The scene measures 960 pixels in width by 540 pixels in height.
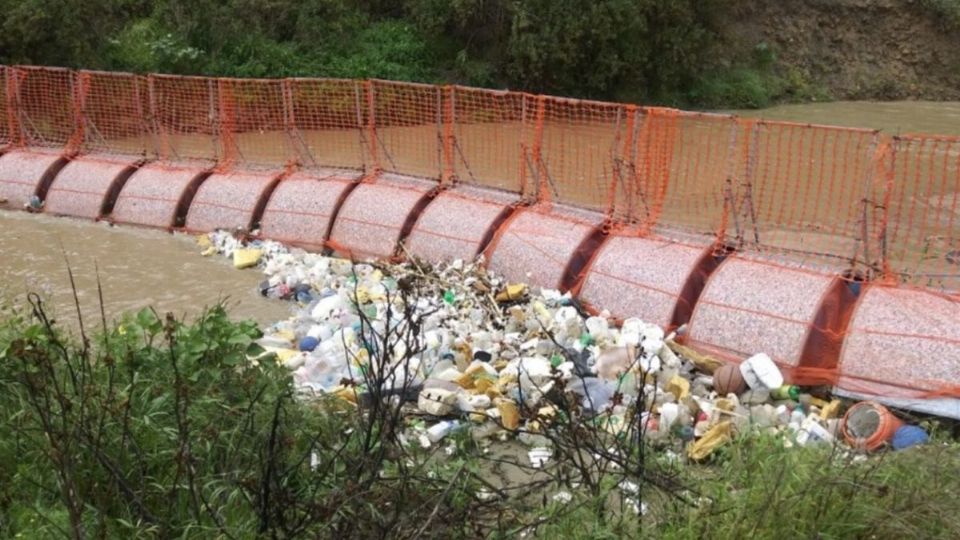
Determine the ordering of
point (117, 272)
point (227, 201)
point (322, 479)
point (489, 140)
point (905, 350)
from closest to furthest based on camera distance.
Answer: point (322, 479), point (905, 350), point (117, 272), point (227, 201), point (489, 140)

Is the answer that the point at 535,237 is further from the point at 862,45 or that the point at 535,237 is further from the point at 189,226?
the point at 862,45

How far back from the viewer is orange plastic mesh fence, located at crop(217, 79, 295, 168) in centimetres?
1006

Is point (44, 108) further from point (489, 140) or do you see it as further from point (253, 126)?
point (489, 140)

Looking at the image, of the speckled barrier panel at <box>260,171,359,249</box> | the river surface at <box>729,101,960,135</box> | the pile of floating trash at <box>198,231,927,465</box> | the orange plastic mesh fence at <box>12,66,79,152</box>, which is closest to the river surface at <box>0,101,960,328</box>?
the pile of floating trash at <box>198,231,927,465</box>

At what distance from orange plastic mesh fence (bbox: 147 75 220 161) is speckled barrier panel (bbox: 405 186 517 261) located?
10.7 feet

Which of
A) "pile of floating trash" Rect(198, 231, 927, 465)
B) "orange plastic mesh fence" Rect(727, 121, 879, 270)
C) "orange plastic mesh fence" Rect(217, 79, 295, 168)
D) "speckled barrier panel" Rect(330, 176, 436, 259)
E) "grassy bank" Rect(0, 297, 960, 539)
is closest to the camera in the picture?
"grassy bank" Rect(0, 297, 960, 539)

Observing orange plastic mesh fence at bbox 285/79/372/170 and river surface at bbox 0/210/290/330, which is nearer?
river surface at bbox 0/210/290/330

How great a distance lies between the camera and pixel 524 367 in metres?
5.44

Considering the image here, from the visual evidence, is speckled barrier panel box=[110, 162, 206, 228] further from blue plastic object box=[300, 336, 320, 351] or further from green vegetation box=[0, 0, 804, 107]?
green vegetation box=[0, 0, 804, 107]

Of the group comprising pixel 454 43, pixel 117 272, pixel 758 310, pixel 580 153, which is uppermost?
pixel 454 43

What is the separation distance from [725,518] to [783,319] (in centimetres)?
259

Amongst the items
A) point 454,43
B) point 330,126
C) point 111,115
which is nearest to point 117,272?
point 111,115

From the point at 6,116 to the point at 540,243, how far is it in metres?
7.76

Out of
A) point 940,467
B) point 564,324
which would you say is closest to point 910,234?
point 564,324
